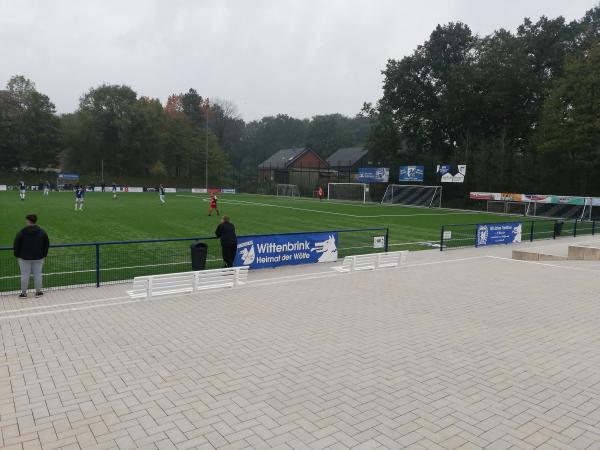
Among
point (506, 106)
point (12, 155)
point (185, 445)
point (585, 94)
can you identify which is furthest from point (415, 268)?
point (12, 155)

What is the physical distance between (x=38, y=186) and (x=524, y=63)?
209 ft

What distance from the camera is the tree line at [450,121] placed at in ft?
145

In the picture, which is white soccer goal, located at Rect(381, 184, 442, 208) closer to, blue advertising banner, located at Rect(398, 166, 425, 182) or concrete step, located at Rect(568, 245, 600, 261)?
blue advertising banner, located at Rect(398, 166, 425, 182)

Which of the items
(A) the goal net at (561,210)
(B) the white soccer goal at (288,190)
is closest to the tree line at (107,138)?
(B) the white soccer goal at (288,190)

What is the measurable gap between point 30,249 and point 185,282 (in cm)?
352

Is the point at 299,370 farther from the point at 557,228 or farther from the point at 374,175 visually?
the point at 374,175

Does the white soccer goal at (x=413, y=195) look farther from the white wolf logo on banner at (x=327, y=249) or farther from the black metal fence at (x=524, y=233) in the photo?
the white wolf logo on banner at (x=327, y=249)

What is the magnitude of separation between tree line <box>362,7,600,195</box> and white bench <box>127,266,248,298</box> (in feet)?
133

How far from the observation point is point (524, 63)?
49.3 meters

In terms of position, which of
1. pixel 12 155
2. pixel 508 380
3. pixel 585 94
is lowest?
pixel 508 380

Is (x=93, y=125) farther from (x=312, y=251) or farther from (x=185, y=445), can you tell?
(x=185, y=445)

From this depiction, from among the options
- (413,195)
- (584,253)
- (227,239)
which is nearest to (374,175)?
(413,195)

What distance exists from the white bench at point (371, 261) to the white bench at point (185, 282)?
3.70 meters

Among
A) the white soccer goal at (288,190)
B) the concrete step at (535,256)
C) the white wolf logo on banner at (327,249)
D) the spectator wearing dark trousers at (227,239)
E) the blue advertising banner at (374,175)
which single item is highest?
the blue advertising banner at (374,175)
